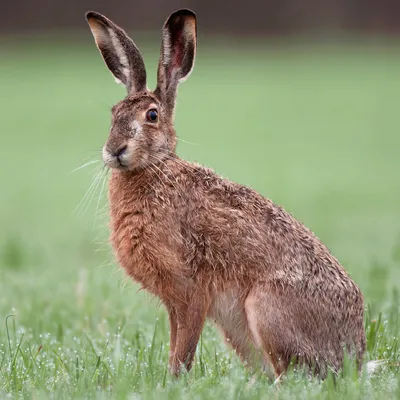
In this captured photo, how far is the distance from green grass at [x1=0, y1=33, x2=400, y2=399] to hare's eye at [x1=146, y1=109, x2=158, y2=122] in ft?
3.20

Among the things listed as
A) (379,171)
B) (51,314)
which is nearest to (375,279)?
(51,314)

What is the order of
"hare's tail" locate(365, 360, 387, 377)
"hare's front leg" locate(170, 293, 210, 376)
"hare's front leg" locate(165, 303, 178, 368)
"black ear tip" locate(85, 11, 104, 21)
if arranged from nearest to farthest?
"hare's tail" locate(365, 360, 387, 377) → "hare's front leg" locate(170, 293, 210, 376) → "hare's front leg" locate(165, 303, 178, 368) → "black ear tip" locate(85, 11, 104, 21)

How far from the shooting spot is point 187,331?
15.9 ft

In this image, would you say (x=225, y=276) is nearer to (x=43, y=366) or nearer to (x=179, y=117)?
(x=43, y=366)

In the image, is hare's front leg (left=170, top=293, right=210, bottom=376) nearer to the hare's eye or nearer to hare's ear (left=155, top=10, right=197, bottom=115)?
the hare's eye

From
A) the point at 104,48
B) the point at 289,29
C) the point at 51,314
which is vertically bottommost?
the point at 51,314

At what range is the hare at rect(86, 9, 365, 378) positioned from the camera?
15.6 feet

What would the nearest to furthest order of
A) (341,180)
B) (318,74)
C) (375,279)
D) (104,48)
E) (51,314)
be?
(104,48)
(51,314)
(375,279)
(341,180)
(318,74)

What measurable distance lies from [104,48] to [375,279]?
285cm

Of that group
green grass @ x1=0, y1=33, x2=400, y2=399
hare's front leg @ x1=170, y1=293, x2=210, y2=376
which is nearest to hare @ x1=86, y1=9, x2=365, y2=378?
hare's front leg @ x1=170, y1=293, x2=210, y2=376

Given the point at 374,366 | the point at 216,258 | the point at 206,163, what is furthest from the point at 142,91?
the point at 206,163

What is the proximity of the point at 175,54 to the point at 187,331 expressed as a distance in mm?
1519

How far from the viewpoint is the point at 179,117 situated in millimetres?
23391

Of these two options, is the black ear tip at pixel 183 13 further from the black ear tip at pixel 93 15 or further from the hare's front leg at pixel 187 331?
the hare's front leg at pixel 187 331
